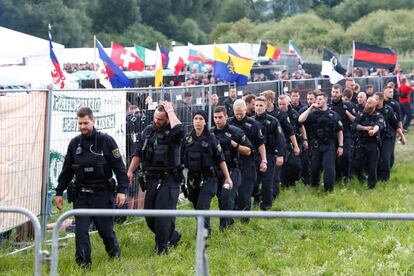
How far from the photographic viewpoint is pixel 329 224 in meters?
9.58

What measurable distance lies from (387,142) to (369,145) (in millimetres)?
632

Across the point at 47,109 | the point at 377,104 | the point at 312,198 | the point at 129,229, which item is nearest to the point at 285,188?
the point at 312,198

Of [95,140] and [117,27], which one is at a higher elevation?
[117,27]

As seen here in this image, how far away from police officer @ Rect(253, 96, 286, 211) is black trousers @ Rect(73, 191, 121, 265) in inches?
156

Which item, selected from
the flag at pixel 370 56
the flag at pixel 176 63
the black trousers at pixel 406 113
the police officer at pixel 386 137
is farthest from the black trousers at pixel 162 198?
the black trousers at pixel 406 113

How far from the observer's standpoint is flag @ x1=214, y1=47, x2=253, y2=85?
18.1 metres

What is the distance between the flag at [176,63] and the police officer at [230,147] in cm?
1503

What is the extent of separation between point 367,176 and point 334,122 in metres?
2.01

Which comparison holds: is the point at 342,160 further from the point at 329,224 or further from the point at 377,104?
the point at 329,224

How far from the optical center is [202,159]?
11.1 m

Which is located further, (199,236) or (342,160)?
(342,160)

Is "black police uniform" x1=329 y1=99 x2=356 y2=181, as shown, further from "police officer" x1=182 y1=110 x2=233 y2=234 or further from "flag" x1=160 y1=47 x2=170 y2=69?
"flag" x1=160 y1=47 x2=170 y2=69

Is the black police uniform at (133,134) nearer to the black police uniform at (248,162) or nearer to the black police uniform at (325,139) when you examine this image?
the black police uniform at (248,162)

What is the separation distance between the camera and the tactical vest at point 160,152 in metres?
10.6
